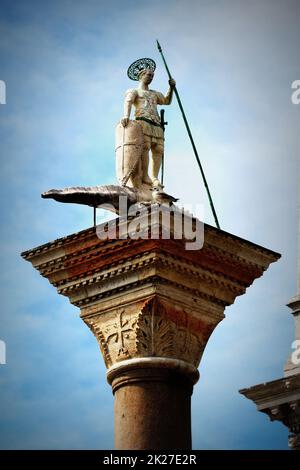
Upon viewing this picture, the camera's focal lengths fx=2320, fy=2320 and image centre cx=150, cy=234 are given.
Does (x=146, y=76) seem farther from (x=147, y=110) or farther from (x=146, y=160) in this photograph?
(x=146, y=160)

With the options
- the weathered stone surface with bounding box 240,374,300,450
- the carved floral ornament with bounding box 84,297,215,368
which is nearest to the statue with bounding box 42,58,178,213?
the carved floral ornament with bounding box 84,297,215,368

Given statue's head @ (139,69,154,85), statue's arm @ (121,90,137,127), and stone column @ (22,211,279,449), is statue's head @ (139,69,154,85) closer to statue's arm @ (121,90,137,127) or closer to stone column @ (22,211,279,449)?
statue's arm @ (121,90,137,127)

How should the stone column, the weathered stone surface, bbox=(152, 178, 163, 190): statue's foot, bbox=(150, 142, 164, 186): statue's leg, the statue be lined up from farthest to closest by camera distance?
the weathered stone surface, bbox=(150, 142, 164, 186): statue's leg, bbox=(152, 178, 163, 190): statue's foot, the statue, the stone column

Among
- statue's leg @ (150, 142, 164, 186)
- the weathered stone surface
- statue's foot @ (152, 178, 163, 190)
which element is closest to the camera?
statue's foot @ (152, 178, 163, 190)

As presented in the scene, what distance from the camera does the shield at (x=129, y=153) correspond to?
1268 inches

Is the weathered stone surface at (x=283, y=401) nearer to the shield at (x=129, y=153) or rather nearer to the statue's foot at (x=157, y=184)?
the statue's foot at (x=157, y=184)

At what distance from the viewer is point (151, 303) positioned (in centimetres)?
3058

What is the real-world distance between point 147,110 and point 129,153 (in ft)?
2.82

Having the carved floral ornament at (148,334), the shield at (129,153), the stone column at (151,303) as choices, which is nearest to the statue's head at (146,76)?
the shield at (129,153)

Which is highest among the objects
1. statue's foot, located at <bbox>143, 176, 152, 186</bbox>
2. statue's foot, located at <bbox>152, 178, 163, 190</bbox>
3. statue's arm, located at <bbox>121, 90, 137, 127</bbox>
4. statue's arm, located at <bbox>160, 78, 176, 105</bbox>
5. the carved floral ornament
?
statue's arm, located at <bbox>160, 78, 176, 105</bbox>

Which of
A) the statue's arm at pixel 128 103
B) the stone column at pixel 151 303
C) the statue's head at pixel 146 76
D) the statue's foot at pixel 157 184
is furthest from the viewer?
the statue's head at pixel 146 76

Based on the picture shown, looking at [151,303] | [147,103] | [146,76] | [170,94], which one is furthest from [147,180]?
[151,303]

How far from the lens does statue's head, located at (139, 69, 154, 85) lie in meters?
33.3

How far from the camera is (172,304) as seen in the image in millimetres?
30781
